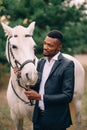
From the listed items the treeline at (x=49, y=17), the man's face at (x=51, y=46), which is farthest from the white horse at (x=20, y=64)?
the treeline at (x=49, y=17)

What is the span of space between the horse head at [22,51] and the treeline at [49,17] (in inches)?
271

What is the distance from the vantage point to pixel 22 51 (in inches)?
194

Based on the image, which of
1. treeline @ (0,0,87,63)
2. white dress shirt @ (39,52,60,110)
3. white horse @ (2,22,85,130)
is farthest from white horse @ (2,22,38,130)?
treeline @ (0,0,87,63)

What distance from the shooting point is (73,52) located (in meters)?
13.3

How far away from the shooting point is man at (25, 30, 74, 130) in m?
3.73

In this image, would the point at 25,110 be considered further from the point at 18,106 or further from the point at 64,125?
the point at 64,125

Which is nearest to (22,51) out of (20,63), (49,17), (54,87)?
(20,63)

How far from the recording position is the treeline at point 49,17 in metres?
12.5

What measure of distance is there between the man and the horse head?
0.76 m

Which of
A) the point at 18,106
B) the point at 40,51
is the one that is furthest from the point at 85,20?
the point at 18,106

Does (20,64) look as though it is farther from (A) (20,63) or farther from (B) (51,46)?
(B) (51,46)

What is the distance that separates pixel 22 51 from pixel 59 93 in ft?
4.05

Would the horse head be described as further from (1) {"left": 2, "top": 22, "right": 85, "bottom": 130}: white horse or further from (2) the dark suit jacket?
(2) the dark suit jacket

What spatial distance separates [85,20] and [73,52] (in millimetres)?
1287
